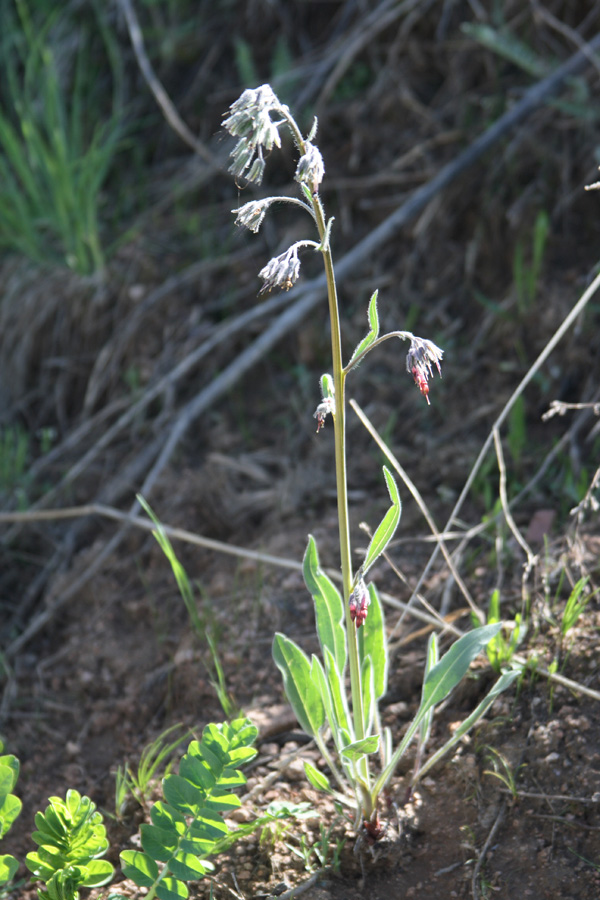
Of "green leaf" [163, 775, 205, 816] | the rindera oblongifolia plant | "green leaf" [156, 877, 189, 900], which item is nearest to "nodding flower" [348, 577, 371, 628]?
the rindera oblongifolia plant

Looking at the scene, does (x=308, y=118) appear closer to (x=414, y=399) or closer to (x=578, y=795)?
(x=414, y=399)

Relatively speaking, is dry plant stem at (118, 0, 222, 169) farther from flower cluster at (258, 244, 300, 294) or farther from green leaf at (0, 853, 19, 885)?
green leaf at (0, 853, 19, 885)

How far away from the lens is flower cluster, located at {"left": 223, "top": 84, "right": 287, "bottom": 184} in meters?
1.32

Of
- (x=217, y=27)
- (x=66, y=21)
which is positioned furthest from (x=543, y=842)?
(x=66, y=21)

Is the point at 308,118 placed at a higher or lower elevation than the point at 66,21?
lower

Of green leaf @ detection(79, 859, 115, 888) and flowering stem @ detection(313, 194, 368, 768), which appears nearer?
flowering stem @ detection(313, 194, 368, 768)

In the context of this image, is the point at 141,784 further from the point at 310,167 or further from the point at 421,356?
the point at 310,167

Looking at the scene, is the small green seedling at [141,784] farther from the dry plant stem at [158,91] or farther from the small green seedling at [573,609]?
the dry plant stem at [158,91]

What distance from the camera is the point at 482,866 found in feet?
5.64

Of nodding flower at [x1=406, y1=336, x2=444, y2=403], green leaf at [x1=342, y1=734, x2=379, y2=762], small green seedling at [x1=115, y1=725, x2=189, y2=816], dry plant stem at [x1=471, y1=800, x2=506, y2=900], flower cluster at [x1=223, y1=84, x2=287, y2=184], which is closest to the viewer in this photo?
flower cluster at [x1=223, y1=84, x2=287, y2=184]

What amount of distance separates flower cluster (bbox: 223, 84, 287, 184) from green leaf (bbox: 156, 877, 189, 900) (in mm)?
1238

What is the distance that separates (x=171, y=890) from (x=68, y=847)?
22cm

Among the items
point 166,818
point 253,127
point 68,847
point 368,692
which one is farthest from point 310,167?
point 68,847

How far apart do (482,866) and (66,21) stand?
4210 mm
